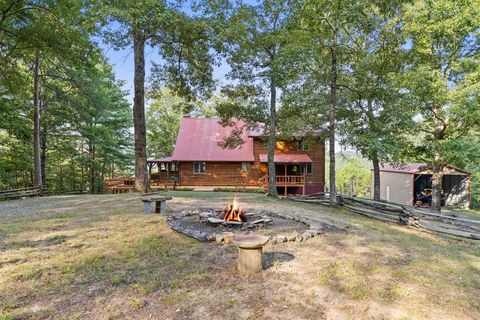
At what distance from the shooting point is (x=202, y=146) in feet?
79.6

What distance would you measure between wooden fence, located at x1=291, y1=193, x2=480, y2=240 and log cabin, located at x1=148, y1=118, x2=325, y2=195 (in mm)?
10585

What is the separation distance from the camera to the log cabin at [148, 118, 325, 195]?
23016mm

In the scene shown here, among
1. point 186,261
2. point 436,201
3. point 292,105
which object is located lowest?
point 436,201

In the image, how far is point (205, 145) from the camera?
960 inches

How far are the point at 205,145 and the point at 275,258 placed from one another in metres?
20.4

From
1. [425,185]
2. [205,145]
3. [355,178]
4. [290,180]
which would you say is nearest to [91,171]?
[205,145]

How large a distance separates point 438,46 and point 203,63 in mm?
11984

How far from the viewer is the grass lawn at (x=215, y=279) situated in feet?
9.91

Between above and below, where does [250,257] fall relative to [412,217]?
above

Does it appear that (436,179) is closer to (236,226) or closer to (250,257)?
(236,226)

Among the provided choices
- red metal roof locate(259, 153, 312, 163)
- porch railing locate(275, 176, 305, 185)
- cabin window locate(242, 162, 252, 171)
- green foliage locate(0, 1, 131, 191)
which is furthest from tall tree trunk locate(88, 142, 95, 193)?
porch railing locate(275, 176, 305, 185)

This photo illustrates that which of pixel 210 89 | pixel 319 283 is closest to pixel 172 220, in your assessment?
pixel 319 283

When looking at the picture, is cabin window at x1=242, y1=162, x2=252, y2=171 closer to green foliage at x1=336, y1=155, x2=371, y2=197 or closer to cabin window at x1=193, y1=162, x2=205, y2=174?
cabin window at x1=193, y1=162, x2=205, y2=174

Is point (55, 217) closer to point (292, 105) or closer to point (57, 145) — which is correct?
point (292, 105)
